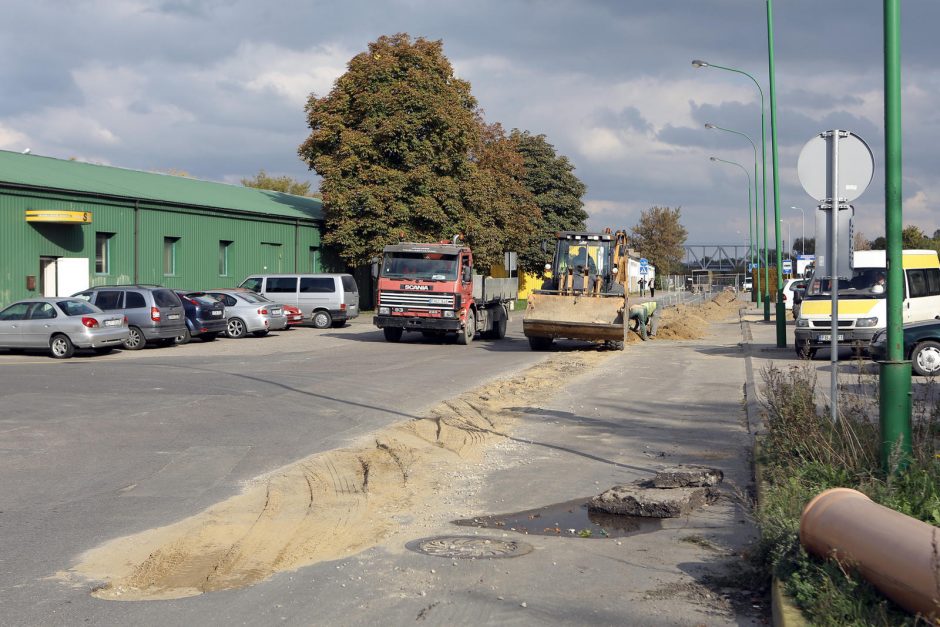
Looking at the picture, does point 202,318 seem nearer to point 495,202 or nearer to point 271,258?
point 271,258

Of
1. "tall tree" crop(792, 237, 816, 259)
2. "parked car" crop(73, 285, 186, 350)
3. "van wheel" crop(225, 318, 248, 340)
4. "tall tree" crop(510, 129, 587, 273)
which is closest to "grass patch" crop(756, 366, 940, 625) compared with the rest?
"parked car" crop(73, 285, 186, 350)

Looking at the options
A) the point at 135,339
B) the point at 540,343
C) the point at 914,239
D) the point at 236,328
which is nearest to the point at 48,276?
the point at 236,328

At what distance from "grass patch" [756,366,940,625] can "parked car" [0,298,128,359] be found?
18.2 metres

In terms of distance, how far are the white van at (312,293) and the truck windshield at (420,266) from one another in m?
8.78

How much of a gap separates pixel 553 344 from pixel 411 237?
19.8m

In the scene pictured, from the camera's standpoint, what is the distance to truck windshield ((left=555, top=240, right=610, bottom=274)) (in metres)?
26.5

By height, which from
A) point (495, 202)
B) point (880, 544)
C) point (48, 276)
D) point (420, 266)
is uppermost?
point (495, 202)

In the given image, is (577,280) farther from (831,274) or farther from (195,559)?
(195,559)

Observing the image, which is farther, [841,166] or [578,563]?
[841,166]

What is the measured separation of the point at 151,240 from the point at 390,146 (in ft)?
39.6

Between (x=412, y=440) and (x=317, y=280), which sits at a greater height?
(x=317, y=280)

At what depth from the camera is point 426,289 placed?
2836 cm

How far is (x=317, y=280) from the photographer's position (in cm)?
3762

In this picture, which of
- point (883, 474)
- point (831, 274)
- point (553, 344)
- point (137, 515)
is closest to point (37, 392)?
point (137, 515)
